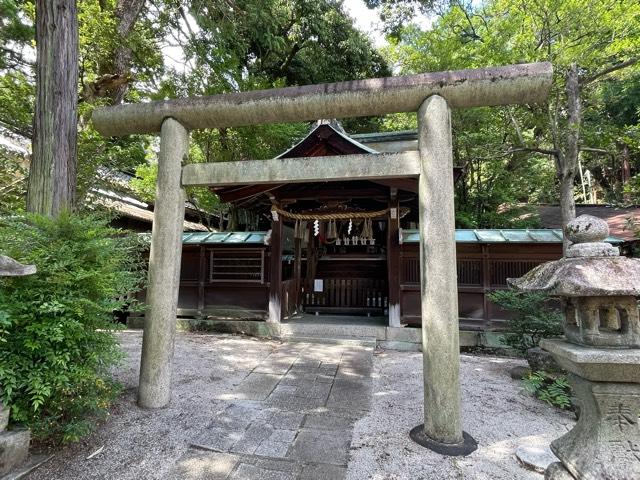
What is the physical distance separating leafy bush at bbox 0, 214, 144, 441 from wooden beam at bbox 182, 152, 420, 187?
1.14 m

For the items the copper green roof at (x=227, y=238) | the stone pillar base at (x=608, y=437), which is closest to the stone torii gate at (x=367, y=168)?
the stone pillar base at (x=608, y=437)

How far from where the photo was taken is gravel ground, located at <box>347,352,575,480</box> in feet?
8.05

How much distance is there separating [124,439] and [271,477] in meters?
1.41

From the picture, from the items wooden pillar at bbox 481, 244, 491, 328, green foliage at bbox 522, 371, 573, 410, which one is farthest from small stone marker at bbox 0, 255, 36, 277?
wooden pillar at bbox 481, 244, 491, 328

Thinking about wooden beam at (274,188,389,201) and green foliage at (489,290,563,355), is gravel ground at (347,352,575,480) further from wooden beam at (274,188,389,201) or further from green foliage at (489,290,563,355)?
wooden beam at (274,188,389,201)

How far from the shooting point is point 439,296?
9.24ft

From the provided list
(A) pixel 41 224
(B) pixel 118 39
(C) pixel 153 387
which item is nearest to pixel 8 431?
(C) pixel 153 387

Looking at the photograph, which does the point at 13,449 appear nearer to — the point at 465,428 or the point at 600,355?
the point at 465,428

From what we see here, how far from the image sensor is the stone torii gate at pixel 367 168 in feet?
9.22

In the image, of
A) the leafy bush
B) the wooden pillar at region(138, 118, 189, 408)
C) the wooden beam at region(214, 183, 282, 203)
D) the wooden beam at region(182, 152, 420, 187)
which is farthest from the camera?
the wooden beam at region(214, 183, 282, 203)

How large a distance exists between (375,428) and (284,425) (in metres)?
0.89

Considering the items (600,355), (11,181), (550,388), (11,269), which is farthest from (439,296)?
(11,181)

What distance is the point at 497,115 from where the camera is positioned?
1019 cm

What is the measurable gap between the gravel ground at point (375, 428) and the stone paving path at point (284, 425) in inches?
4.5
